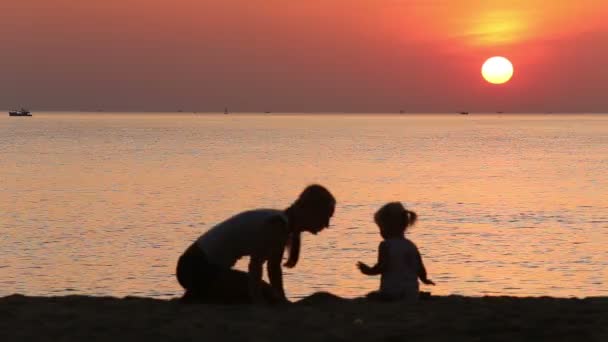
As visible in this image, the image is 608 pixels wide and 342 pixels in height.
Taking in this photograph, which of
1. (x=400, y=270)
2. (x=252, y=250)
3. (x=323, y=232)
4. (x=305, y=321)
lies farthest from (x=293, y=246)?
(x=323, y=232)

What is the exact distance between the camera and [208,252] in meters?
9.73

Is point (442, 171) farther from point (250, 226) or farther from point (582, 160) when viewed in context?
point (250, 226)

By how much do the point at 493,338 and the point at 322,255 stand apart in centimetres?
1701

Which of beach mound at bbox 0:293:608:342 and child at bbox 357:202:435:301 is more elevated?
child at bbox 357:202:435:301

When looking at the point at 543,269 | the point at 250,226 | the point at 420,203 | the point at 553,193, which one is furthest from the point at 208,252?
the point at 553,193

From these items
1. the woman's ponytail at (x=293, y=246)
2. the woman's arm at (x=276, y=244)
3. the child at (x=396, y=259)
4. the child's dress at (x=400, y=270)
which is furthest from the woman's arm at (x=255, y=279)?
the child's dress at (x=400, y=270)

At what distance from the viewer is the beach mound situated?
8492mm

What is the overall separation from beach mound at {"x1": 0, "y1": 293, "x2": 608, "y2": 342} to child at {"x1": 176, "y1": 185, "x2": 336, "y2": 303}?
26 cm

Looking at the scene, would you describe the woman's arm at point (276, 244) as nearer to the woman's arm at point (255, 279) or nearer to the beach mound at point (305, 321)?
the woman's arm at point (255, 279)

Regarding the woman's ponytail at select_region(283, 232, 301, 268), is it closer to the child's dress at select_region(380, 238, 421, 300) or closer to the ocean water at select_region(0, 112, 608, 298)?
the child's dress at select_region(380, 238, 421, 300)

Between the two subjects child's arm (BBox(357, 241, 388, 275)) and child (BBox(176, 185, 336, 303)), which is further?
child's arm (BBox(357, 241, 388, 275))

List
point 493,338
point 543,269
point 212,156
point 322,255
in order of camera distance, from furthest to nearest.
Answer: point 212,156, point 322,255, point 543,269, point 493,338

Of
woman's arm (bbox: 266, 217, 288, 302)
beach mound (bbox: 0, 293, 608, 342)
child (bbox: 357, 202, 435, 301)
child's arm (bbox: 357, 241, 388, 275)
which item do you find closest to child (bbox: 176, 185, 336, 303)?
woman's arm (bbox: 266, 217, 288, 302)

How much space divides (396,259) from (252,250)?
1.71 m
